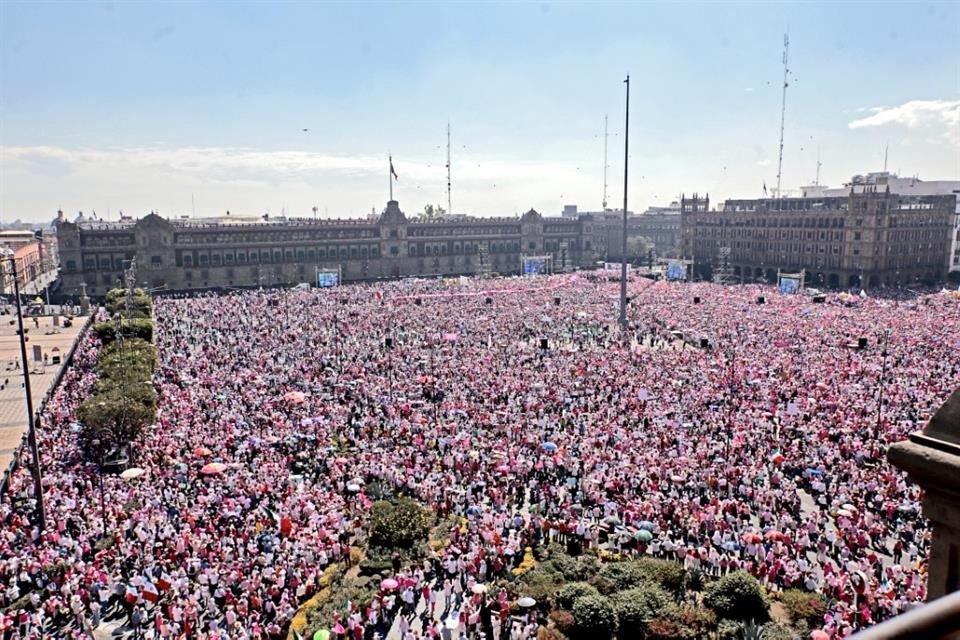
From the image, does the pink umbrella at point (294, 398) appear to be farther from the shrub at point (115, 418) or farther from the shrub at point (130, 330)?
the shrub at point (130, 330)

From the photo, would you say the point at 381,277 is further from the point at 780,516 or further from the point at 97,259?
the point at 780,516

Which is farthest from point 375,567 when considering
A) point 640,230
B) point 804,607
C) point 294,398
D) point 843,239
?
point 640,230

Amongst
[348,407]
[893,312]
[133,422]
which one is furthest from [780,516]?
[893,312]

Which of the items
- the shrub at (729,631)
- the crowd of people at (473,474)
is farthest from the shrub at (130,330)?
the shrub at (729,631)

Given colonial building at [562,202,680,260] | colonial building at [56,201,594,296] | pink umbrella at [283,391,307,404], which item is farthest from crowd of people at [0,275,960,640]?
colonial building at [562,202,680,260]

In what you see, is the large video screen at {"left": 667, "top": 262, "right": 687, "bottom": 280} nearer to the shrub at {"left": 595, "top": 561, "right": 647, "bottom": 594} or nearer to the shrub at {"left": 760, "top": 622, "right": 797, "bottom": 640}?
the shrub at {"left": 595, "top": 561, "right": 647, "bottom": 594}

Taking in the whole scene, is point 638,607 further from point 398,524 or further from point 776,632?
point 398,524
